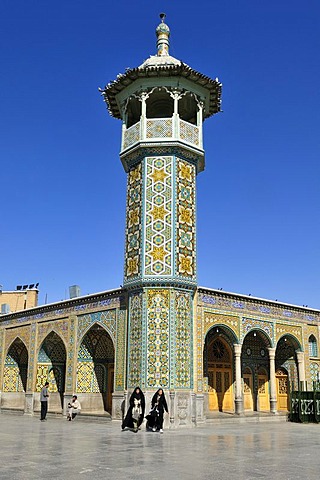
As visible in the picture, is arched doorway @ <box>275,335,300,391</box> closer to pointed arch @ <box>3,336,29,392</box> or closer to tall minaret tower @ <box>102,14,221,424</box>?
tall minaret tower @ <box>102,14,221,424</box>

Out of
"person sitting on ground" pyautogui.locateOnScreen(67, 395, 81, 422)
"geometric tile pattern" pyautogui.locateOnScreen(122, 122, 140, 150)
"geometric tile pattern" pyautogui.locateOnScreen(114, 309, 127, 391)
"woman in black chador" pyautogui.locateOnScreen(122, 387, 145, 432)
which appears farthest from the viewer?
"person sitting on ground" pyautogui.locateOnScreen(67, 395, 81, 422)

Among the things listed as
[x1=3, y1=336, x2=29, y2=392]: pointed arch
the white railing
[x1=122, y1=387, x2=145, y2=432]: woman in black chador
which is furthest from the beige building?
[x1=122, y1=387, x2=145, y2=432]: woman in black chador

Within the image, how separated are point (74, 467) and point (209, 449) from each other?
3131 mm

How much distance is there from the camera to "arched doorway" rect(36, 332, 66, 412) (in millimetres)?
22266

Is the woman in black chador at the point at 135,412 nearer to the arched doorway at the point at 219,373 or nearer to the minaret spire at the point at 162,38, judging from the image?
the arched doorway at the point at 219,373

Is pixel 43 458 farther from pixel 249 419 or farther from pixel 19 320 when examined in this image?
pixel 19 320

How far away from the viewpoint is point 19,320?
23938mm

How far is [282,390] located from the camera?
22875mm

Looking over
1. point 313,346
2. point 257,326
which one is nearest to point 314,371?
point 313,346

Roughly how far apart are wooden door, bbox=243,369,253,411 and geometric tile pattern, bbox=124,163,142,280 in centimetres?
779

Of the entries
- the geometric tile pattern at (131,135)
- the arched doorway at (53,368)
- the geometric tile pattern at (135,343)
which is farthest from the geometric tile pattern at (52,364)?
the geometric tile pattern at (131,135)

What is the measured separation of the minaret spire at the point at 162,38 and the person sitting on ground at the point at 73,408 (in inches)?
491

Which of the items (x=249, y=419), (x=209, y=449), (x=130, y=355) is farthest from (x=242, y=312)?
(x=209, y=449)

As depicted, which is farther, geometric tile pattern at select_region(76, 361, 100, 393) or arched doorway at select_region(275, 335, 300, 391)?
arched doorway at select_region(275, 335, 300, 391)
